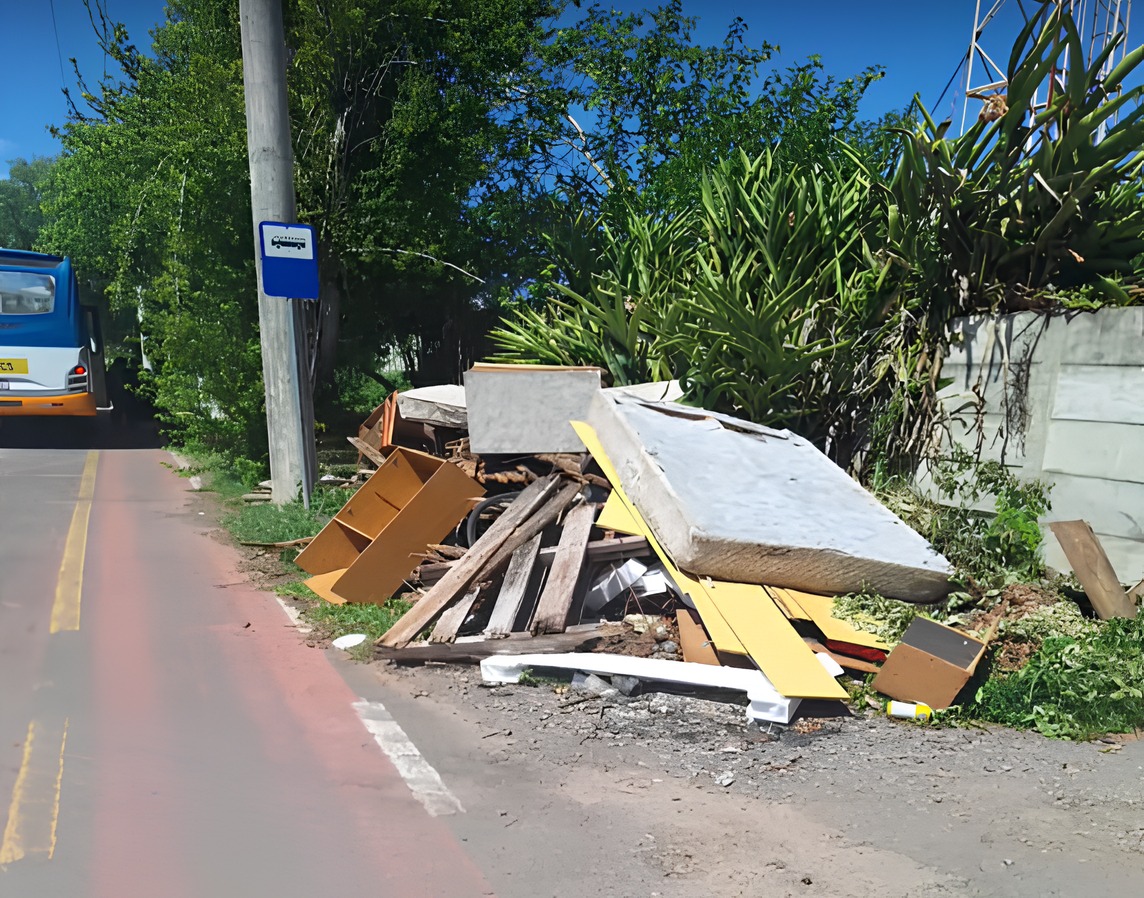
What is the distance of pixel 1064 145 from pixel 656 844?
506 cm

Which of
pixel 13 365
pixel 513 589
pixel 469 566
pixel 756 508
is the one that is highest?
pixel 13 365

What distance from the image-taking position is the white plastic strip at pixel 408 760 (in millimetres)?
3781

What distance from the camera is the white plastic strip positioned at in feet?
12.4

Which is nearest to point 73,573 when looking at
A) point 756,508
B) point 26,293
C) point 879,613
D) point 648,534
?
point 648,534

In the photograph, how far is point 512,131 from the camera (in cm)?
1468

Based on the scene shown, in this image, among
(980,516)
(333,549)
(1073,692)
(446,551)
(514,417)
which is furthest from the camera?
(514,417)

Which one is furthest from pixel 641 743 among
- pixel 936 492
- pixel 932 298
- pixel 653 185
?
pixel 653 185

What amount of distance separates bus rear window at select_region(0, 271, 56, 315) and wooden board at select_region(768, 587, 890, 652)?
546 inches

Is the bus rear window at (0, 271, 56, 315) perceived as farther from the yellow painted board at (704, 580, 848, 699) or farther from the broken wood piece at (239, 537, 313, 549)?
the yellow painted board at (704, 580, 848, 699)

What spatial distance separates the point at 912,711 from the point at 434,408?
5201mm

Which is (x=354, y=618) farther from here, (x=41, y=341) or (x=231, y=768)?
(x=41, y=341)

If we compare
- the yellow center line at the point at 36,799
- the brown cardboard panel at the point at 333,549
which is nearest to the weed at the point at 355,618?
the brown cardboard panel at the point at 333,549

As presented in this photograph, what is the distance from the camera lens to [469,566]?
19.9ft

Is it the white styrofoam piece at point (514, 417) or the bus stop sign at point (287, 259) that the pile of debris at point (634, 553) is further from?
the bus stop sign at point (287, 259)
